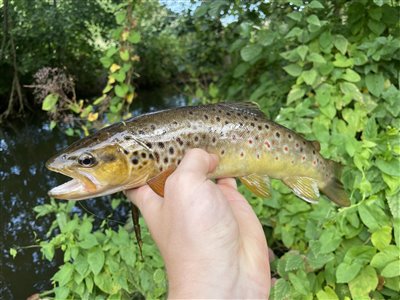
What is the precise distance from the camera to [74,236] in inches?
100.0

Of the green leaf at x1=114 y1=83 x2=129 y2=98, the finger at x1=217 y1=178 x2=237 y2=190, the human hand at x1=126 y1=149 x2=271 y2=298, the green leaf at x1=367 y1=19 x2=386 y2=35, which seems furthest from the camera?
the green leaf at x1=114 y1=83 x2=129 y2=98

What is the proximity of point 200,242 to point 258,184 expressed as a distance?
61cm

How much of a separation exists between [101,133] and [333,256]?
1.41 meters

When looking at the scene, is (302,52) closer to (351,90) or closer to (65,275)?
(351,90)

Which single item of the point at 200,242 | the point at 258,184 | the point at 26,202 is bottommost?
the point at 26,202

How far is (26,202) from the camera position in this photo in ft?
19.1

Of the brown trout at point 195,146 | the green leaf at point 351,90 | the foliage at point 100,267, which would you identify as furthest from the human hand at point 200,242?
the green leaf at point 351,90

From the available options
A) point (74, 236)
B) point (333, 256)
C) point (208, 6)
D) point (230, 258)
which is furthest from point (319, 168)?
point (208, 6)

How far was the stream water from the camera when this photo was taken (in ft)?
14.0

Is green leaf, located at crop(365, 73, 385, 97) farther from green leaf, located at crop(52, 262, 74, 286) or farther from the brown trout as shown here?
green leaf, located at crop(52, 262, 74, 286)

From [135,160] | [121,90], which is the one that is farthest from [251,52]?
[135,160]

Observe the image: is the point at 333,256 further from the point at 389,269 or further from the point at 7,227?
the point at 7,227

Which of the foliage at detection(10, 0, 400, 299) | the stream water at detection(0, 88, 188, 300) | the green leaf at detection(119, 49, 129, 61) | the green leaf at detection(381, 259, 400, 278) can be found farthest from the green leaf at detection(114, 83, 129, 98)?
the green leaf at detection(381, 259, 400, 278)

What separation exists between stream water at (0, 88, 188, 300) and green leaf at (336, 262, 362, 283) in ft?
6.92
